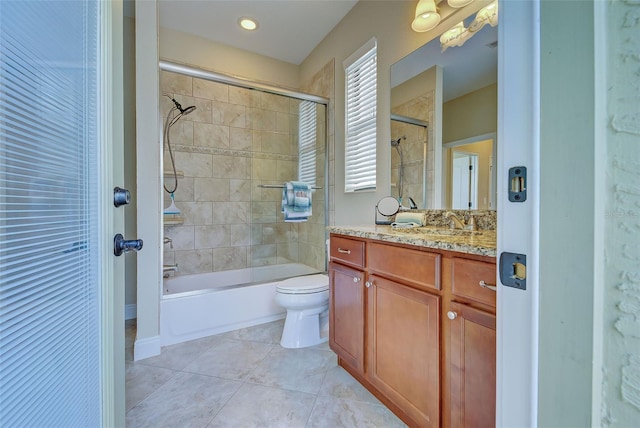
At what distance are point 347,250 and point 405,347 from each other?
57cm

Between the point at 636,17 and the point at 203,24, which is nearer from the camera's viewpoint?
the point at 636,17

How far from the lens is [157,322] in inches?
71.6

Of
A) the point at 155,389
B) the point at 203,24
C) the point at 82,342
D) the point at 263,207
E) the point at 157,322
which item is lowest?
the point at 155,389

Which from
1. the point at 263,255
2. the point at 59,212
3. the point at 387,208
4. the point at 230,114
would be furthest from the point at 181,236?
the point at 59,212

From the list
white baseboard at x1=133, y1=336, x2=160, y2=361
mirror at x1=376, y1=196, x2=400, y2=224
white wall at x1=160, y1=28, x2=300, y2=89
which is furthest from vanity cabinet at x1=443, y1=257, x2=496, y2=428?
white wall at x1=160, y1=28, x2=300, y2=89

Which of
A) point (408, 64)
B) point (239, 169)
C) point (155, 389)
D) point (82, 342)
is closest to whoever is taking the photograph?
point (82, 342)

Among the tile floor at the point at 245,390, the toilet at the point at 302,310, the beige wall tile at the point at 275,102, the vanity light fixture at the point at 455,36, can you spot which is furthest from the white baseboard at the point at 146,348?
the vanity light fixture at the point at 455,36

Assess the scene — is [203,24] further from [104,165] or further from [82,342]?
[82,342]

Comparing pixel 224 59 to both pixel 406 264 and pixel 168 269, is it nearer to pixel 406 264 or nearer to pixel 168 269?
pixel 168 269

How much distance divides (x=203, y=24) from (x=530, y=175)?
10.2 ft

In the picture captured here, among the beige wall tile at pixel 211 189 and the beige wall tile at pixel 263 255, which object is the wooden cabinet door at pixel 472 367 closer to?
the beige wall tile at pixel 263 255

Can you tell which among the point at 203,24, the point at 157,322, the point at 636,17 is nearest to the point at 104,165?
the point at 636,17

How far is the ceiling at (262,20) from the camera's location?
2.28 m

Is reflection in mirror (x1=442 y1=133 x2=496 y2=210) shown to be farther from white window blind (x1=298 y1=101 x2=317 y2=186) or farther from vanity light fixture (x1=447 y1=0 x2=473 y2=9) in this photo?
white window blind (x1=298 y1=101 x2=317 y2=186)
